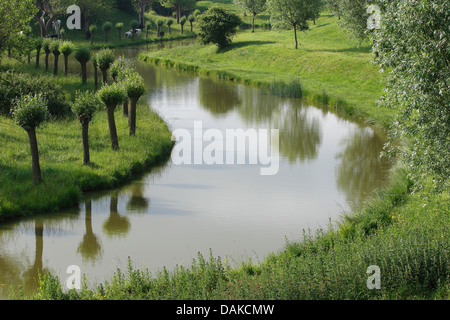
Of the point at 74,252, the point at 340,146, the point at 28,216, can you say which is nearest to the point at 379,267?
the point at 74,252

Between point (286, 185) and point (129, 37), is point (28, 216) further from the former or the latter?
point (129, 37)

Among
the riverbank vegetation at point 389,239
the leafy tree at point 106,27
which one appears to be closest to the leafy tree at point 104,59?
the riverbank vegetation at point 389,239

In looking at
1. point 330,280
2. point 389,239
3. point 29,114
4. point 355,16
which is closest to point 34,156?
point 29,114

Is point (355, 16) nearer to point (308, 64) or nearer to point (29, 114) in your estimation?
point (308, 64)

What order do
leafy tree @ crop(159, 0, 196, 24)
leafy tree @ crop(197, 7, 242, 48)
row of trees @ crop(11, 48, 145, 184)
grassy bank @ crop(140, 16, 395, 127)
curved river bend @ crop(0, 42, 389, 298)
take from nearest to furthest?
curved river bend @ crop(0, 42, 389, 298) → row of trees @ crop(11, 48, 145, 184) → grassy bank @ crop(140, 16, 395, 127) → leafy tree @ crop(197, 7, 242, 48) → leafy tree @ crop(159, 0, 196, 24)

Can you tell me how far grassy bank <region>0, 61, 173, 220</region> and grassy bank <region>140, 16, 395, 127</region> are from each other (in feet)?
42.4

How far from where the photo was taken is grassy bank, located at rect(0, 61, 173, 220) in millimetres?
16359

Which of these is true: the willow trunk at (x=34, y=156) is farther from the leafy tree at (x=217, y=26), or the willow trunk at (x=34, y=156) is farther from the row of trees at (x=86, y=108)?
the leafy tree at (x=217, y=26)

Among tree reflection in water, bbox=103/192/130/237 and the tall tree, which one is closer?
tree reflection in water, bbox=103/192/130/237

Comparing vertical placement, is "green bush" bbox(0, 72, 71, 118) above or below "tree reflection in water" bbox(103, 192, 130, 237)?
above

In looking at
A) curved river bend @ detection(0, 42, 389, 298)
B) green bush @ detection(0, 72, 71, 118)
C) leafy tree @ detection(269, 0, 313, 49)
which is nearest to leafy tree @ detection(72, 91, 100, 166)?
curved river bend @ detection(0, 42, 389, 298)

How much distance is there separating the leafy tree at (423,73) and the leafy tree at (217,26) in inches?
1894

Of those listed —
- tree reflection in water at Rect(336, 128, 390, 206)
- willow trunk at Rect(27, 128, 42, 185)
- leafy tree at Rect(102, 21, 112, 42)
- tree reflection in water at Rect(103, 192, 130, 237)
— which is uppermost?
leafy tree at Rect(102, 21, 112, 42)

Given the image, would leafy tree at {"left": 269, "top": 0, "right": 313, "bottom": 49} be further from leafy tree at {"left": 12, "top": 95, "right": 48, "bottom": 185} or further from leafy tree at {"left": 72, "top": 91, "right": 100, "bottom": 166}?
leafy tree at {"left": 12, "top": 95, "right": 48, "bottom": 185}
